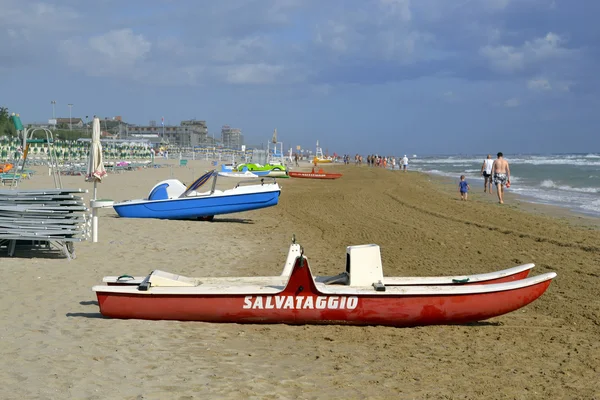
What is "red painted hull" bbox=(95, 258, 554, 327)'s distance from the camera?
21.2ft

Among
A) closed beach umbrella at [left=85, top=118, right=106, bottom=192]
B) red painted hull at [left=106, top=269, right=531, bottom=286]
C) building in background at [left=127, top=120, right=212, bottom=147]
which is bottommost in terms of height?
red painted hull at [left=106, top=269, right=531, bottom=286]

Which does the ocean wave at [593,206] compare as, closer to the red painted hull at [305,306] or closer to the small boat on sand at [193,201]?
the small boat on sand at [193,201]

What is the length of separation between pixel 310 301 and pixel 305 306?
0.25 ft

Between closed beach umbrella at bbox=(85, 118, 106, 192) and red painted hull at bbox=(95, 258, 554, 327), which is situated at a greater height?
closed beach umbrella at bbox=(85, 118, 106, 192)

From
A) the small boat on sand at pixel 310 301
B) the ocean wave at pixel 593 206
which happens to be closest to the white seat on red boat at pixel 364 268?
the small boat on sand at pixel 310 301

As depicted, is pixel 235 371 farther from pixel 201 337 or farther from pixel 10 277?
pixel 10 277

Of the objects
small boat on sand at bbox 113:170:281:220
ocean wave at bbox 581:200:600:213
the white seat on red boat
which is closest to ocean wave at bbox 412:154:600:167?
ocean wave at bbox 581:200:600:213

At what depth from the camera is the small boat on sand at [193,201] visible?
15148 mm

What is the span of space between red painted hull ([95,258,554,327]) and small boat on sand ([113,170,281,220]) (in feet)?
28.7

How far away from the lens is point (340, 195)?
26.0 metres

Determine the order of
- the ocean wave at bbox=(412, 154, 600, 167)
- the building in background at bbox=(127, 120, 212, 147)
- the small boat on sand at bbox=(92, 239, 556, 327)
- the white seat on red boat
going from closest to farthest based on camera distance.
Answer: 1. the small boat on sand at bbox=(92, 239, 556, 327)
2. the white seat on red boat
3. the ocean wave at bbox=(412, 154, 600, 167)
4. the building in background at bbox=(127, 120, 212, 147)

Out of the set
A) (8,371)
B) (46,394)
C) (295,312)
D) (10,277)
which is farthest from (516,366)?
(10,277)

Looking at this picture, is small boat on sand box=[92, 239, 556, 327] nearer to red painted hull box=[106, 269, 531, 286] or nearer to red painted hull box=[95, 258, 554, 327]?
red painted hull box=[95, 258, 554, 327]

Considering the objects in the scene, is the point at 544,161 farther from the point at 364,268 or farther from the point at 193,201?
the point at 364,268
